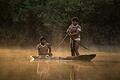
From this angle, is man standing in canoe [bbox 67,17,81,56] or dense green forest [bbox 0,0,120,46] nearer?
man standing in canoe [bbox 67,17,81,56]

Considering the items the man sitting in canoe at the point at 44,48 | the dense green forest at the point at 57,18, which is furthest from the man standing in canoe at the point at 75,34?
the dense green forest at the point at 57,18

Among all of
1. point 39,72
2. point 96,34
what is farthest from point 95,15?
point 39,72

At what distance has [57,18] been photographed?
2362cm

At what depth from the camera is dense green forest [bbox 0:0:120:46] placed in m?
23.0

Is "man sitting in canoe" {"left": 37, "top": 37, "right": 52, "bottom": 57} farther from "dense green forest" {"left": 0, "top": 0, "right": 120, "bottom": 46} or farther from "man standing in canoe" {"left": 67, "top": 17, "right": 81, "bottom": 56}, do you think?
"dense green forest" {"left": 0, "top": 0, "right": 120, "bottom": 46}

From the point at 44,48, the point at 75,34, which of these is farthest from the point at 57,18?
the point at 44,48

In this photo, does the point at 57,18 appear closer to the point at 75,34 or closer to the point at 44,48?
the point at 75,34

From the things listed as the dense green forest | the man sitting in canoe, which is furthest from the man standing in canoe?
the dense green forest

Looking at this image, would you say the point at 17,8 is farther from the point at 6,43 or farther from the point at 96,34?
the point at 96,34

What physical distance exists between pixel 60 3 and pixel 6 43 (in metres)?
4.37

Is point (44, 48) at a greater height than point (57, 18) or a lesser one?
lesser

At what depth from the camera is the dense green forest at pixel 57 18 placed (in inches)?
906

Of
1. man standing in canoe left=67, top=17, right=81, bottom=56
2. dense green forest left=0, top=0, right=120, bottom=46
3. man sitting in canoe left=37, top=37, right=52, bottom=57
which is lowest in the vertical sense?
man sitting in canoe left=37, top=37, right=52, bottom=57

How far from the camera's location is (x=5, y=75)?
962cm
